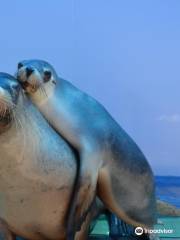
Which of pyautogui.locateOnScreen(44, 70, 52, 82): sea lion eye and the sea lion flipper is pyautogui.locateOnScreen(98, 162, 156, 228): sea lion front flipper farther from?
pyautogui.locateOnScreen(44, 70, 52, 82): sea lion eye

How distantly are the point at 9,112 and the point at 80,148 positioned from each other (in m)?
0.37

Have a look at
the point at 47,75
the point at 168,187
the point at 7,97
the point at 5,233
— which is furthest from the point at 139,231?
the point at 168,187

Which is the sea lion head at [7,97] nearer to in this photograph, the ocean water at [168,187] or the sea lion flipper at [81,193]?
the sea lion flipper at [81,193]

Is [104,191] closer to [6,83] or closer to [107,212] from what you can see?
[107,212]

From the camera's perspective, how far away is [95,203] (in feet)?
6.47

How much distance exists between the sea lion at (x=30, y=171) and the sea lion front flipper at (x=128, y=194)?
0.43 ft

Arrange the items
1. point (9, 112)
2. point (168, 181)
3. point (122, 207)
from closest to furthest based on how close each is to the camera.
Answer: point (9, 112), point (122, 207), point (168, 181)

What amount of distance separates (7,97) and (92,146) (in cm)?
41

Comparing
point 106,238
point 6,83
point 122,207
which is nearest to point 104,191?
point 122,207

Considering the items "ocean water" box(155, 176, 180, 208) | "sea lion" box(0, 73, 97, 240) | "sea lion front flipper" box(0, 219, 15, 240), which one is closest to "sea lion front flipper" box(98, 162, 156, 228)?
"sea lion" box(0, 73, 97, 240)

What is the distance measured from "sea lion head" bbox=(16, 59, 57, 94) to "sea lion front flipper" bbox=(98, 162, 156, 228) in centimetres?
39

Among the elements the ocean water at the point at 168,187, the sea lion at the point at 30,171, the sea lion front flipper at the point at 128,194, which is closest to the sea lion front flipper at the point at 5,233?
the sea lion at the point at 30,171

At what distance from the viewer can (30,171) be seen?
65.0 inches

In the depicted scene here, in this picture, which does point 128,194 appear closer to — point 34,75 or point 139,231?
point 139,231
